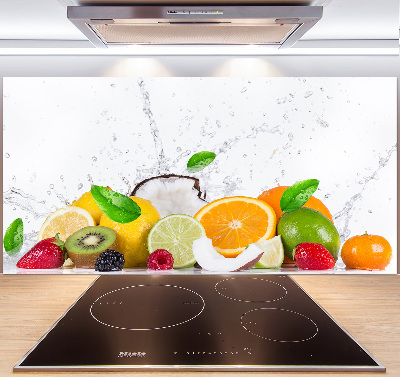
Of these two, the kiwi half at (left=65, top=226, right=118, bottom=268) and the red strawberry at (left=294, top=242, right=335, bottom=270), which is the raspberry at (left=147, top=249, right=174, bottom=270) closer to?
the kiwi half at (left=65, top=226, right=118, bottom=268)

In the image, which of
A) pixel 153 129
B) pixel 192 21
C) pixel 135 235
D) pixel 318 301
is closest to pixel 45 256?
pixel 135 235

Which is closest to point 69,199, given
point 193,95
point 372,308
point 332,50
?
point 193,95

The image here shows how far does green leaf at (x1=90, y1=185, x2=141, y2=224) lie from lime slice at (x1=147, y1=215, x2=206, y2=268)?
2.9 inches

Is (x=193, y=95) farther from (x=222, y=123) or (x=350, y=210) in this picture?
(x=350, y=210)

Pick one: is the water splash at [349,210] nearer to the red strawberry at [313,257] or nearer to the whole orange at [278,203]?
the whole orange at [278,203]

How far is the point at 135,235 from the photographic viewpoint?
1055 millimetres

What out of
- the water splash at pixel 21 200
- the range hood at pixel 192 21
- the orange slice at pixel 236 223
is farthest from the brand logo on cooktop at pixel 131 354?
the water splash at pixel 21 200

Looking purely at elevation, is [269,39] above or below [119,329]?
above

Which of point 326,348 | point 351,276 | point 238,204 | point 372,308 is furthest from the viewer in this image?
point 238,204

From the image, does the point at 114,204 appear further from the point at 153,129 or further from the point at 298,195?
the point at 153,129

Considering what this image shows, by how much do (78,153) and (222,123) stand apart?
92cm

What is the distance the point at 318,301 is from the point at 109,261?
0.46 m

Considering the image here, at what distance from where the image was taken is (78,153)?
2.71m

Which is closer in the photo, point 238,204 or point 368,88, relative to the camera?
point 238,204
